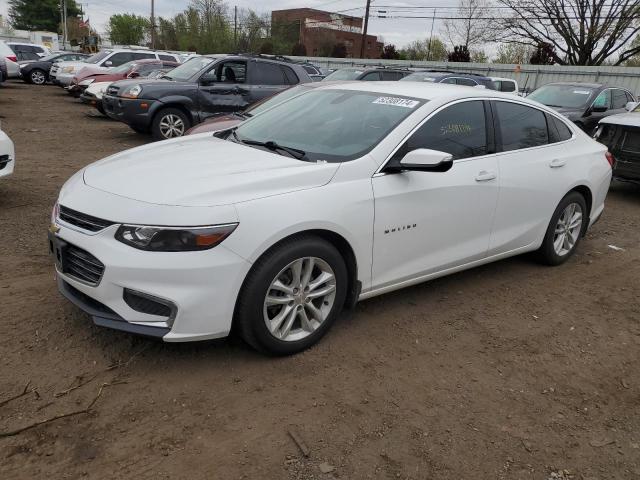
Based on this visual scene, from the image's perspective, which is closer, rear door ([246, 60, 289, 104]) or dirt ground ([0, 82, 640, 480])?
dirt ground ([0, 82, 640, 480])

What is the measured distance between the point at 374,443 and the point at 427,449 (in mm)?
262

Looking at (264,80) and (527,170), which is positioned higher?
(264,80)

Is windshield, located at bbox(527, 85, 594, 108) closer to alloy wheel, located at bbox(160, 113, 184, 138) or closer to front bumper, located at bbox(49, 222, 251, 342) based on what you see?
alloy wheel, located at bbox(160, 113, 184, 138)

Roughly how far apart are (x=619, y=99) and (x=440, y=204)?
10.9m

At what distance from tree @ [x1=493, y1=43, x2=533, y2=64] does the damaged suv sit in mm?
40698

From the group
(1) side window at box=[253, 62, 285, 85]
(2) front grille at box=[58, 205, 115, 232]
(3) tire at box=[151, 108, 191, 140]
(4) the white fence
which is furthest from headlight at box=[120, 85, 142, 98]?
(4) the white fence

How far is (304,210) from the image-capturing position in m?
3.09

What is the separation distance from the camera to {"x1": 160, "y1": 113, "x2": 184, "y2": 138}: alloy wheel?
10.4m

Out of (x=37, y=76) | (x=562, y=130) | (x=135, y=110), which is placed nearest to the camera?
(x=562, y=130)

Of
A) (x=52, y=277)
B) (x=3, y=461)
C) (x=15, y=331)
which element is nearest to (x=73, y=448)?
(x=3, y=461)

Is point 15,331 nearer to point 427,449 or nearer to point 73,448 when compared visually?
point 73,448

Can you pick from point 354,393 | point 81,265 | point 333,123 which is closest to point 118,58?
point 333,123

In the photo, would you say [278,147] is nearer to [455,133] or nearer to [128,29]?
[455,133]

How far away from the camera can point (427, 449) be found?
2652 mm
